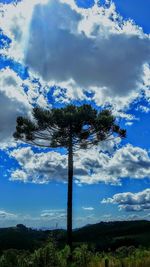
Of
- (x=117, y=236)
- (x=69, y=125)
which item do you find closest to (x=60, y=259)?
(x=69, y=125)

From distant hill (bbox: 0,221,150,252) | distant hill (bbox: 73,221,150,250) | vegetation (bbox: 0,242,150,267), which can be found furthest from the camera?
distant hill (bbox: 73,221,150,250)

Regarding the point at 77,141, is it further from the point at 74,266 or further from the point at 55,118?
the point at 74,266

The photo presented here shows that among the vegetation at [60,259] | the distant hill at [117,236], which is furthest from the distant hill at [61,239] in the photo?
the vegetation at [60,259]

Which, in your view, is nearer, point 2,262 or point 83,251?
point 2,262

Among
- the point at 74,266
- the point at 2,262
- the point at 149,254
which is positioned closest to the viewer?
the point at 2,262

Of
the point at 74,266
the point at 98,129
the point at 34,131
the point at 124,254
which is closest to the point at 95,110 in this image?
the point at 98,129

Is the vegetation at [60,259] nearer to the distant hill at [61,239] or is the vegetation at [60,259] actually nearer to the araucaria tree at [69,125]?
the distant hill at [61,239]

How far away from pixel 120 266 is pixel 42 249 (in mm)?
2297

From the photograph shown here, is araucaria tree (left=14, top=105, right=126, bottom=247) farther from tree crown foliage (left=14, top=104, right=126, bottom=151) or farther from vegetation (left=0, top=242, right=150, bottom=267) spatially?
vegetation (left=0, top=242, right=150, bottom=267)

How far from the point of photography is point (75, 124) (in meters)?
29.4

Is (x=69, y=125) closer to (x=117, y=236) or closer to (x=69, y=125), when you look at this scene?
(x=69, y=125)

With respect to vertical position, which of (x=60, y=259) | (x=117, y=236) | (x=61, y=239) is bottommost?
(x=60, y=259)

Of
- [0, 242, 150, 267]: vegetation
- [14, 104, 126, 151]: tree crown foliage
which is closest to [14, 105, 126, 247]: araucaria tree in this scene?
[14, 104, 126, 151]: tree crown foliage

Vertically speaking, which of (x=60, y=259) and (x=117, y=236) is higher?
(x=117, y=236)
